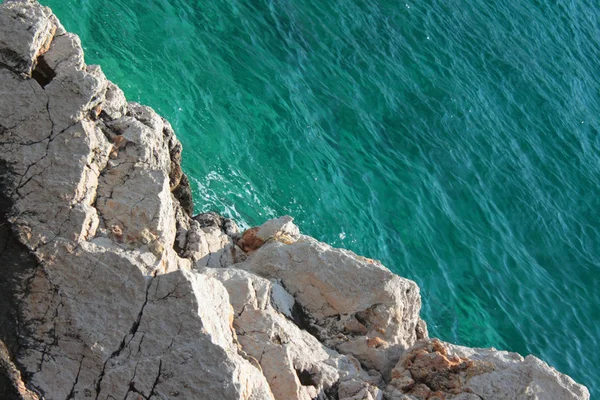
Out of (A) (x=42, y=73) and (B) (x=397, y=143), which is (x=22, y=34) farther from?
(B) (x=397, y=143)

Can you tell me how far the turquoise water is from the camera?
17.8m

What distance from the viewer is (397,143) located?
2192cm

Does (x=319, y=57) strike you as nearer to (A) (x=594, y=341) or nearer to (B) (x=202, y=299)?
(A) (x=594, y=341)

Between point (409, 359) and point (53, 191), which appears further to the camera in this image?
point (409, 359)

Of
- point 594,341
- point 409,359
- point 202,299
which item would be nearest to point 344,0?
point 594,341

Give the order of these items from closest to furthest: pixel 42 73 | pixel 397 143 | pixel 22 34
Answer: pixel 22 34, pixel 42 73, pixel 397 143

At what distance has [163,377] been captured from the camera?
720cm

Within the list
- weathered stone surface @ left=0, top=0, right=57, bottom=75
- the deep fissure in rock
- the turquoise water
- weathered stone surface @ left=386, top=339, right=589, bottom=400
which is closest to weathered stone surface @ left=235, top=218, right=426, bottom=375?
weathered stone surface @ left=386, top=339, right=589, bottom=400

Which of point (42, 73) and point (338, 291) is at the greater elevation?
point (42, 73)

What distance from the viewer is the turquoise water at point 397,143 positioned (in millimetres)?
17781

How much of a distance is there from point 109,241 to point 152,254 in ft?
1.72

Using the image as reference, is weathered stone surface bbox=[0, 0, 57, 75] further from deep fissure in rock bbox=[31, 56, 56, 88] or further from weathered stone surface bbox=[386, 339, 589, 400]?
weathered stone surface bbox=[386, 339, 589, 400]

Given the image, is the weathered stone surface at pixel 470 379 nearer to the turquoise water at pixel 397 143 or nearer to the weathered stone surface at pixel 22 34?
the weathered stone surface at pixel 22 34

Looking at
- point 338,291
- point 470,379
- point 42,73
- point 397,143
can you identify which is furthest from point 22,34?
point 397,143
